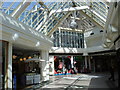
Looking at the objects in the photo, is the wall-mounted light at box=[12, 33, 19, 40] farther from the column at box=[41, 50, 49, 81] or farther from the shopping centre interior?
the column at box=[41, 50, 49, 81]

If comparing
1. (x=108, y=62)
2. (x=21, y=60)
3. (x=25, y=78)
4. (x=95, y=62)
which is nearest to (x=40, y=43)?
(x=25, y=78)

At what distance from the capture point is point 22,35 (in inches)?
375

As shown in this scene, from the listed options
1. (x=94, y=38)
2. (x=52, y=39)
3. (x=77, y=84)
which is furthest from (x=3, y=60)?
(x=94, y=38)

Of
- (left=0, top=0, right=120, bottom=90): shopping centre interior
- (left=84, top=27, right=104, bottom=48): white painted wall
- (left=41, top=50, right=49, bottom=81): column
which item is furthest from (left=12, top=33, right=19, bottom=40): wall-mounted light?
(left=84, top=27, right=104, bottom=48): white painted wall

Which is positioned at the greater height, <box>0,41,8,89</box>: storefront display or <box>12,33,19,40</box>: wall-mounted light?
<box>12,33,19,40</box>: wall-mounted light

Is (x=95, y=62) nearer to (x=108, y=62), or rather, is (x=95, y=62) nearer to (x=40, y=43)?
(x=108, y=62)

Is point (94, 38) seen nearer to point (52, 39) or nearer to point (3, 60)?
point (52, 39)

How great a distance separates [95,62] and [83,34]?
17.3 feet

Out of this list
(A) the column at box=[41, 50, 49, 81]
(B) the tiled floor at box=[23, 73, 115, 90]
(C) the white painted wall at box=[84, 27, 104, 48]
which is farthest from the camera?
(C) the white painted wall at box=[84, 27, 104, 48]

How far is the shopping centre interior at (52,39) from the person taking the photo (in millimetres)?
8391

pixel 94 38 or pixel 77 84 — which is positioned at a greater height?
pixel 94 38

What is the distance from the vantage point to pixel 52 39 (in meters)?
17.2

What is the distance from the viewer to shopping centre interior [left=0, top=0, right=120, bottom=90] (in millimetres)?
8391

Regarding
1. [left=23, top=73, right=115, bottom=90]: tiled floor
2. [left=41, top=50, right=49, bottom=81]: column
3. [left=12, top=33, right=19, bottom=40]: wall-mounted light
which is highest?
[left=12, top=33, right=19, bottom=40]: wall-mounted light
